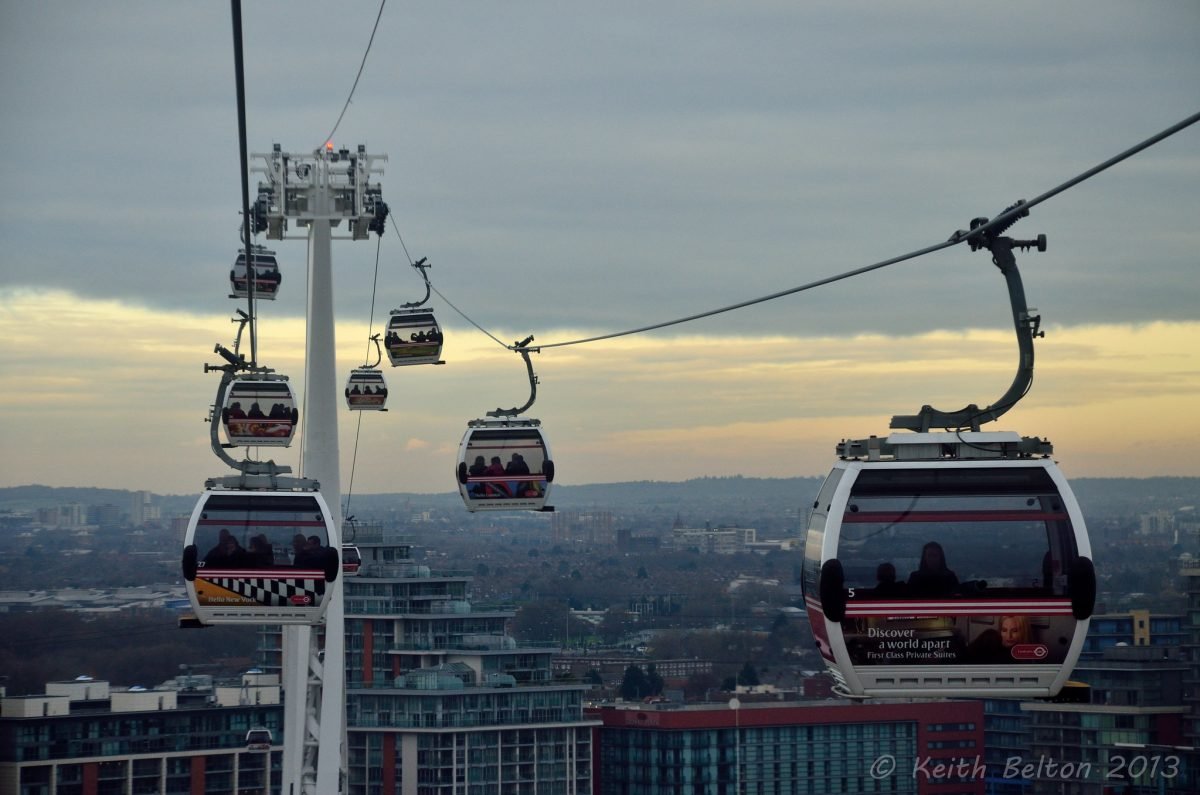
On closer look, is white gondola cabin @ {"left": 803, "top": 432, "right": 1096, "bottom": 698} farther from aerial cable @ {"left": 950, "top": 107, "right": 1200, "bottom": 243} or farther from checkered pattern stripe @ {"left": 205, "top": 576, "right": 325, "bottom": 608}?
checkered pattern stripe @ {"left": 205, "top": 576, "right": 325, "bottom": 608}

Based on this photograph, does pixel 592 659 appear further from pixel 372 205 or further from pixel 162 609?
pixel 372 205

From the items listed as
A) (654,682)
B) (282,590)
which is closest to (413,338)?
(282,590)

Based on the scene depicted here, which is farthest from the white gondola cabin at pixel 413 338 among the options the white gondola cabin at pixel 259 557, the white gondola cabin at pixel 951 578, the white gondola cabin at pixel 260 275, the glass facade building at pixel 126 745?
the glass facade building at pixel 126 745

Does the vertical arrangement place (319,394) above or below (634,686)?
above

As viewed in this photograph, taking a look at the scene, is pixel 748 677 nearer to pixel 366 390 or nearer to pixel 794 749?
pixel 794 749

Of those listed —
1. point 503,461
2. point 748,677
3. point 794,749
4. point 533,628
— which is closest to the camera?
point 503,461

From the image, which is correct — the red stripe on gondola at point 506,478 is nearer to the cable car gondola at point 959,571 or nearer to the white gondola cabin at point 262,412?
the white gondola cabin at point 262,412
